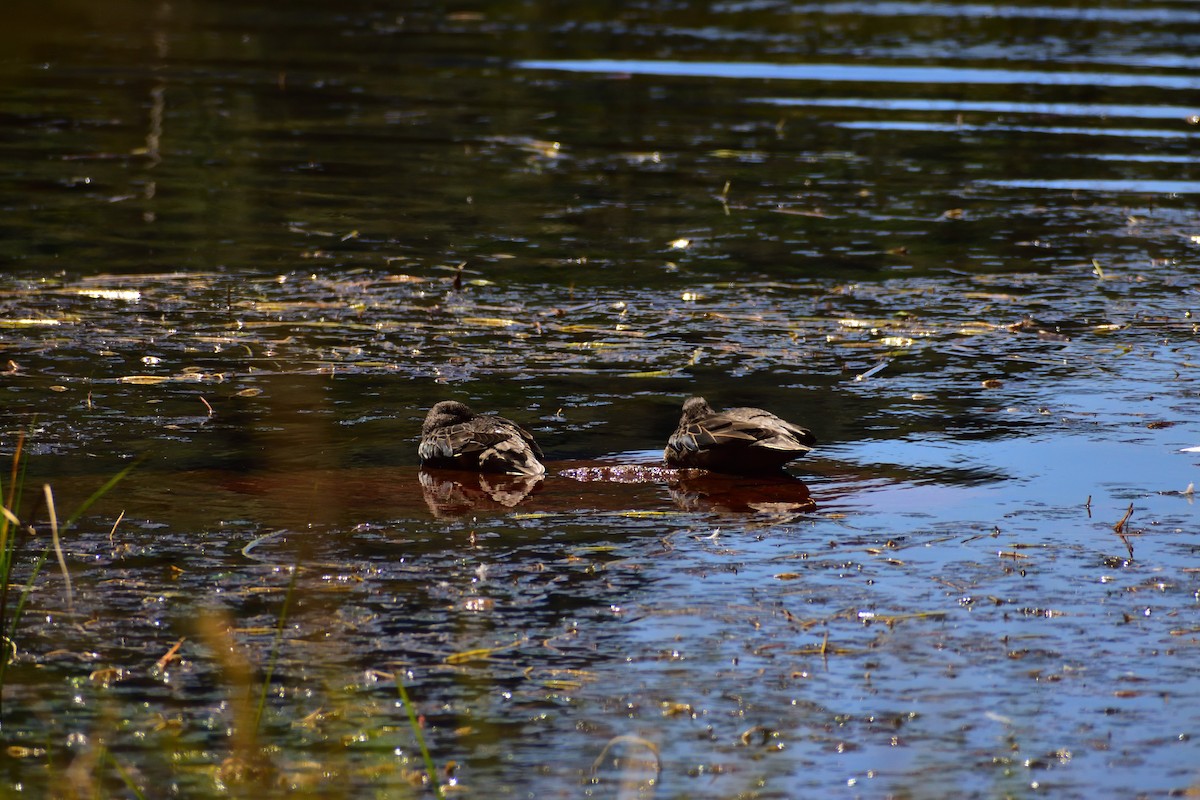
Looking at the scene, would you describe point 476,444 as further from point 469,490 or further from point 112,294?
point 112,294

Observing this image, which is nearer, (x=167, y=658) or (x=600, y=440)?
(x=167, y=658)

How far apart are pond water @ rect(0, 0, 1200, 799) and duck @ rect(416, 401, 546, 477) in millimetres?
116

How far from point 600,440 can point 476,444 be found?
97 cm

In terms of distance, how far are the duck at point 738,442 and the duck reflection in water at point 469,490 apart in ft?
2.33

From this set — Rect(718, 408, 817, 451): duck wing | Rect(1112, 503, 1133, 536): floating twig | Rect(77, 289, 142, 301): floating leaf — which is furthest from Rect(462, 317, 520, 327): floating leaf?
Rect(1112, 503, 1133, 536): floating twig

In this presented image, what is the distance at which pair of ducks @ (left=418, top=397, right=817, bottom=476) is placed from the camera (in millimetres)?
8719

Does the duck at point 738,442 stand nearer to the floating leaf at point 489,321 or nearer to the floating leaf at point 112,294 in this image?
the floating leaf at point 489,321

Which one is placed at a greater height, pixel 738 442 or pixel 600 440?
pixel 738 442

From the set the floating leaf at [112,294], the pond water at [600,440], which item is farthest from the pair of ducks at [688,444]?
the floating leaf at [112,294]

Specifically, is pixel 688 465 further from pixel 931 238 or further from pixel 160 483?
pixel 931 238

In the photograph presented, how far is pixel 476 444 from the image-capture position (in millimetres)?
8727

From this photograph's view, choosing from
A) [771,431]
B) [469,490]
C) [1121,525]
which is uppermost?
[771,431]

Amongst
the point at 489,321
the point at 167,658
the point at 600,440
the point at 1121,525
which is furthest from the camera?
the point at 489,321

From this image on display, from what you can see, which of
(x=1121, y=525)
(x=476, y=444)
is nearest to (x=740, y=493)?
(x=476, y=444)
